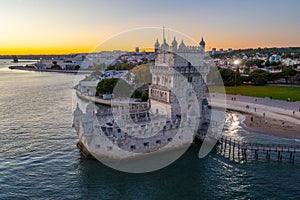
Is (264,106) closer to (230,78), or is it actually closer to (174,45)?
(174,45)

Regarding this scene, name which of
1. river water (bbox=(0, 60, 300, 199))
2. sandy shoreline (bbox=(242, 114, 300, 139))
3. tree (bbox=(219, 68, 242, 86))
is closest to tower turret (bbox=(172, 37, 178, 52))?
river water (bbox=(0, 60, 300, 199))

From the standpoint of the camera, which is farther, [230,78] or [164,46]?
[230,78]

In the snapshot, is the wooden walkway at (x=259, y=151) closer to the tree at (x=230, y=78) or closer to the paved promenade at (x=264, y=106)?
the paved promenade at (x=264, y=106)

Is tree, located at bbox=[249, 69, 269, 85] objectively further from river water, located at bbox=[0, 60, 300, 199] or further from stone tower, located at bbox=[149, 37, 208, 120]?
stone tower, located at bbox=[149, 37, 208, 120]

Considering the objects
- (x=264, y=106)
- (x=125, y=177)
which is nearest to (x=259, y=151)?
(x=125, y=177)

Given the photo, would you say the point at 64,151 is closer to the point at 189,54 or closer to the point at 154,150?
the point at 154,150

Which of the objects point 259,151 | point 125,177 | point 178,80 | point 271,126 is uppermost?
point 178,80
